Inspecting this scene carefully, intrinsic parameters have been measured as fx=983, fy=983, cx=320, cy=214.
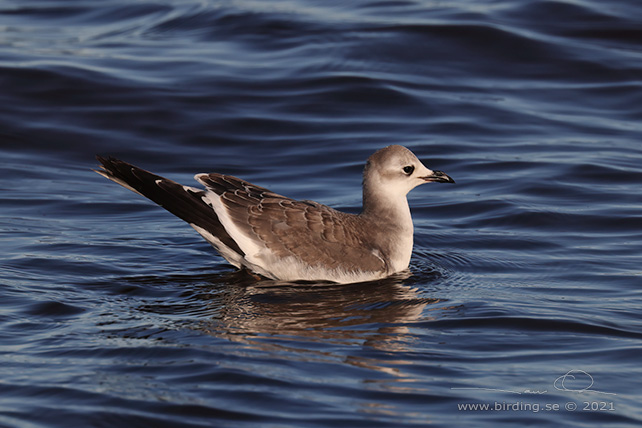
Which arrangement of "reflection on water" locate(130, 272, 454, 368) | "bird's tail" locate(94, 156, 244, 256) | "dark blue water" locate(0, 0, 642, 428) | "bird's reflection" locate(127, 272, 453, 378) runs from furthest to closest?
"bird's tail" locate(94, 156, 244, 256), "reflection on water" locate(130, 272, 454, 368), "bird's reflection" locate(127, 272, 453, 378), "dark blue water" locate(0, 0, 642, 428)

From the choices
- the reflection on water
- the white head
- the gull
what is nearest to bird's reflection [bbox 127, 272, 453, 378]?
the reflection on water

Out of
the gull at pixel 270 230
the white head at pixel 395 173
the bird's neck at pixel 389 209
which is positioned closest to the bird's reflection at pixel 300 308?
the gull at pixel 270 230

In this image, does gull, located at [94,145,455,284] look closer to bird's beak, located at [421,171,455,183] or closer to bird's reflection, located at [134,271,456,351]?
bird's reflection, located at [134,271,456,351]

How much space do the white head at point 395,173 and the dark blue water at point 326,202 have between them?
732mm

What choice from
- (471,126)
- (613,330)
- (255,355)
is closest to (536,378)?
(613,330)

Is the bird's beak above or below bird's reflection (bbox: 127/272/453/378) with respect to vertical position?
above

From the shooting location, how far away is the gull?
785 cm

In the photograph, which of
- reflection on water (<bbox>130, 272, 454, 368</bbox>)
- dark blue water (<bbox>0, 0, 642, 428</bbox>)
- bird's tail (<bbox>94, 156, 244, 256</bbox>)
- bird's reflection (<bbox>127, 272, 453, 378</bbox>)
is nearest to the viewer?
dark blue water (<bbox>0, 0, 642, 428</bbox>)

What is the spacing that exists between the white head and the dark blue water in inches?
28.8

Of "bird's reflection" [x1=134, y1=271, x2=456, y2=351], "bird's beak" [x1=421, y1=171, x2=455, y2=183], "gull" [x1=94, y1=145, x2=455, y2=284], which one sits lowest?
"bird's reflection" [x1=134, y1=271, x2=456, y2=351]

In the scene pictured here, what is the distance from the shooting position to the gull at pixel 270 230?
7.85 metres

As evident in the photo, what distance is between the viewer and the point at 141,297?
24.3 feet

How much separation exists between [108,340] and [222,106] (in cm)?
753

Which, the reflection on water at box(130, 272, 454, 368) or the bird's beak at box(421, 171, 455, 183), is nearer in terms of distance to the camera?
the reflection on water at box(130, 272, 454, 368)
